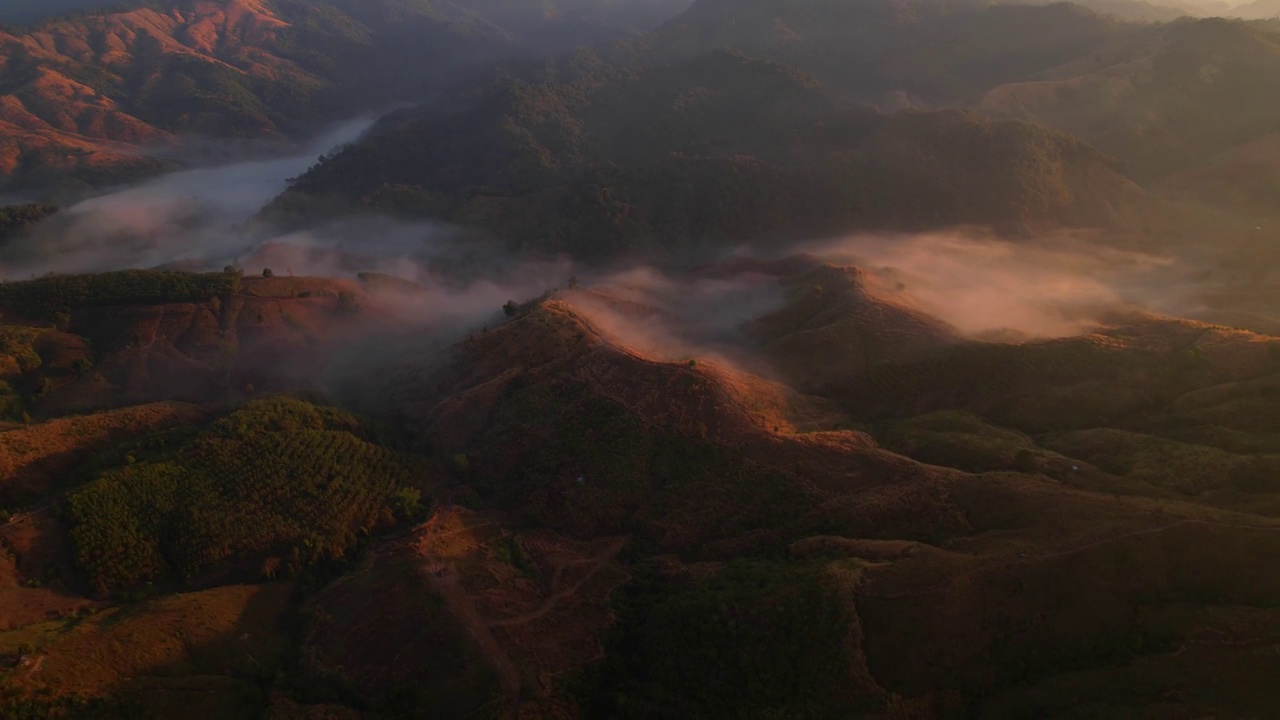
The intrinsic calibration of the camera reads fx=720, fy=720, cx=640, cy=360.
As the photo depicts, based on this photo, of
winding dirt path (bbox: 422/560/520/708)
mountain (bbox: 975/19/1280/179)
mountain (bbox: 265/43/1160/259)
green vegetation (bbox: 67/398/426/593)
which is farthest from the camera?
mountain (bbox: 975/19/1280/179)

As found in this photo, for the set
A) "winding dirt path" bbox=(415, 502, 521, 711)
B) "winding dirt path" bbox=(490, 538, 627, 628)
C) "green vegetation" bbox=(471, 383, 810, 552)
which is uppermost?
"green vegetation" bbox=(471, 383, 810, 552)

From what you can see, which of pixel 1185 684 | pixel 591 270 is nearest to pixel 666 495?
pixel 1185 684

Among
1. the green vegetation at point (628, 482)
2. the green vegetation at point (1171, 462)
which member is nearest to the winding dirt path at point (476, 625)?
the green vegetation at point (628, 482)

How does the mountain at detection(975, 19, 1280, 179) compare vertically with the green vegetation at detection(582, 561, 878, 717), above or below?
above

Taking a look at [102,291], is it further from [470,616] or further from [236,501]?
[470,616]

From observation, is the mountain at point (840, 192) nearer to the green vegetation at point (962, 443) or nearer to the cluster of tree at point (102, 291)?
the cluster of tree at point (102, 291)

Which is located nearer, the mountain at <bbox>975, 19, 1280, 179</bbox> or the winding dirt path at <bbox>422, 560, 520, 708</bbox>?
the winding dirt path at <bbox>422, 560, 520, 708</bbox>

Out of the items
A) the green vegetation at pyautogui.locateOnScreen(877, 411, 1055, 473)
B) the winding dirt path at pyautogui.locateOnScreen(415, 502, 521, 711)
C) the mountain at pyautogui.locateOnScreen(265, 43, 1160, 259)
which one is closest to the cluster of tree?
the winding dirt path at pyautogui.locateOnScreen(415, 502, 521, 711)

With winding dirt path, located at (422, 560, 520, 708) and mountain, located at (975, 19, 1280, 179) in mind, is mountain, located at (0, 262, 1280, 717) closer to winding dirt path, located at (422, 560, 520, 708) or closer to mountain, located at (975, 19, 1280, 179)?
winding dirt path, located at (422, 560, 520, 708)
